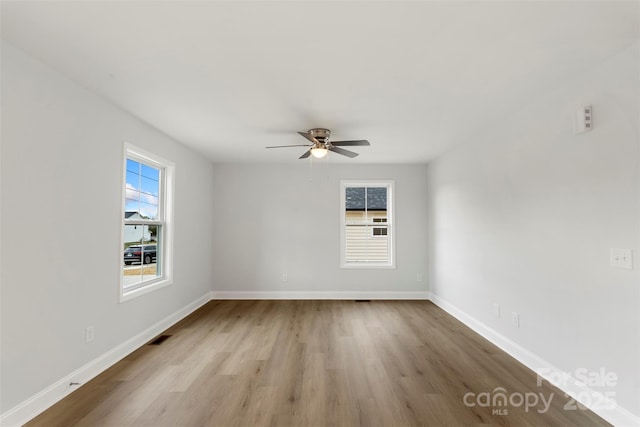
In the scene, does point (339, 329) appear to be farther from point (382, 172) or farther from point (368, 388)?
point (382, 172)

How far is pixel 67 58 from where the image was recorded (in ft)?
6.86

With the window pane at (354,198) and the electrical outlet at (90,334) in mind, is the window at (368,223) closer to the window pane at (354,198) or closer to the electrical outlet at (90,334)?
the window pane at (354,198)

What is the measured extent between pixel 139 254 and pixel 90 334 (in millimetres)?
1086

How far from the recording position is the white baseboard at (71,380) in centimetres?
194

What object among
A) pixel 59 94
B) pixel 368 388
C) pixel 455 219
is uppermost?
pixel 59 94

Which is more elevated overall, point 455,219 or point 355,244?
point 455,219

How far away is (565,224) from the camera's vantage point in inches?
95.3

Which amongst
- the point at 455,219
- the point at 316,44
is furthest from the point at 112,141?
the point at 455,219

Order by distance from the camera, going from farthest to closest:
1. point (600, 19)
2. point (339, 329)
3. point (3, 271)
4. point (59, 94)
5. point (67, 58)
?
point (339, 329)
point (59, 94)
point (67, 58)
point (3, 271)
point (600, 19)

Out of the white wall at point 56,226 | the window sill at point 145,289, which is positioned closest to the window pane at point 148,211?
the white wall at point 56,226

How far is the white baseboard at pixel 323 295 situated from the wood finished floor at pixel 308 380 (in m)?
1.34

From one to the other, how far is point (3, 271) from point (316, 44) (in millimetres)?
2491

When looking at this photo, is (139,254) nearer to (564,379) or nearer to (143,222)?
(143,222)

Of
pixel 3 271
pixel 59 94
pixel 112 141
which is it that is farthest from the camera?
pixel 112 141
